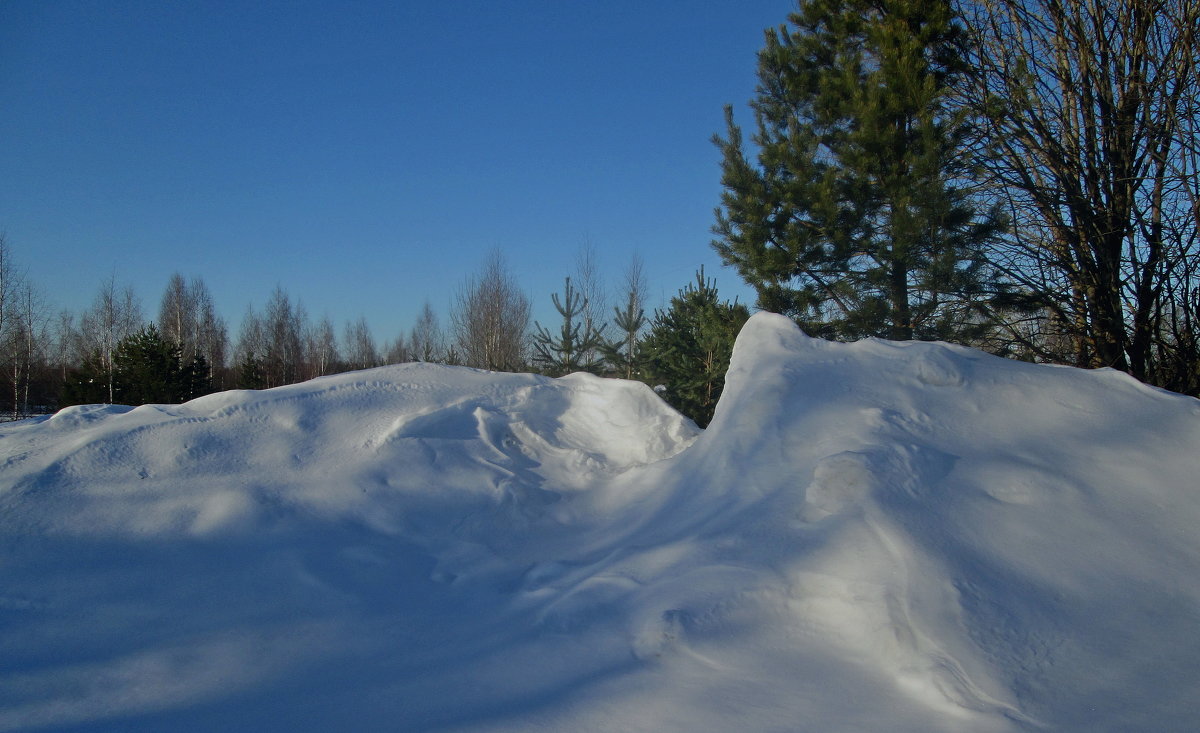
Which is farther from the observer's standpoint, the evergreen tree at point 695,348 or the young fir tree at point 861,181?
the evergreen tree at point 695,348

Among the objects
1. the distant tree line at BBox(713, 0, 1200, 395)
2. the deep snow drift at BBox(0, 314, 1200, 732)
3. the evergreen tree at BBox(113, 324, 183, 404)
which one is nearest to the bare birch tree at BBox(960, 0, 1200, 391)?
the distant tree line at BBox(713, 0, 1200, 395)

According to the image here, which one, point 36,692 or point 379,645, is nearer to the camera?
point 36,692

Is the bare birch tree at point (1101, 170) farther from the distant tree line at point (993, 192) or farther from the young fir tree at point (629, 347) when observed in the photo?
the young fir tree at point (629, 347)

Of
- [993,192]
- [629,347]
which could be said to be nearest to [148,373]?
[629,347]

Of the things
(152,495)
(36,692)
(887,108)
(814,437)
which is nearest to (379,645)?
(36,692)

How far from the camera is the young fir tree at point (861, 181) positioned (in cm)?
917

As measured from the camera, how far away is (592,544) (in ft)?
15.1

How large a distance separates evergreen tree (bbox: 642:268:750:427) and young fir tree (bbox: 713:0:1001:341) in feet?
2.87

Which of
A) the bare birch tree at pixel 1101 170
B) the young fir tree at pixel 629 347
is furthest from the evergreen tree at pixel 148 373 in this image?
the bare birch tree at pixel 1101 170

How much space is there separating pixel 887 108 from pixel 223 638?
9.78 meters

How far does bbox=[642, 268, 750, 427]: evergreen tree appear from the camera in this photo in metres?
11.1

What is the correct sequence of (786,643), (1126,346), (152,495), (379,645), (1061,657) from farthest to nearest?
(1126,346) < (152,495) < (379,645) < (786,643) < (1061,657)

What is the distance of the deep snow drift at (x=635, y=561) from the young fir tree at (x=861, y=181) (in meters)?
4.34

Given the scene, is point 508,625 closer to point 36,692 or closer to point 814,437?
point 36,692
